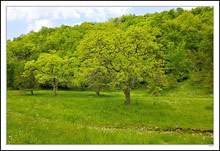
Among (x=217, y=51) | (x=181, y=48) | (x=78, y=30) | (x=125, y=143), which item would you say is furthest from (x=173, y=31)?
(x=125, y=143)

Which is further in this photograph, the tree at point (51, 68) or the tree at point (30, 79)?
the tree at point (51, 68)

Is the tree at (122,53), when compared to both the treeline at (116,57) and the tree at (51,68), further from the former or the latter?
the tree at (51,68)

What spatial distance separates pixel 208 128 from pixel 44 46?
5712 centimetres

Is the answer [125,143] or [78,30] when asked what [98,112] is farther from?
[78,30]

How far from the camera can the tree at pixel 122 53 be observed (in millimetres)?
19125

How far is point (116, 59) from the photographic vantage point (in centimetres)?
1981

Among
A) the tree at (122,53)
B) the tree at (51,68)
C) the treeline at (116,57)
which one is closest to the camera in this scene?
the treeline at (116,57)

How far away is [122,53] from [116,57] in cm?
99

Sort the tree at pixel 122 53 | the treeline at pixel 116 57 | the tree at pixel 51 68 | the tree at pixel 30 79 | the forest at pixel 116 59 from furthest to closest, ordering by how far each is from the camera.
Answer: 1. the tree at pixel 51 68
2. the tree at pixel 30 79
3. the tree at pixel 122 53
4. the forest at pixel 116 59
5. the treeline at pixel 116 57

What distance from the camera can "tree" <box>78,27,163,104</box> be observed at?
62.7 ft

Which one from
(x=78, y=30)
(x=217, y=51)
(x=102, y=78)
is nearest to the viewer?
(x=217, y=51)

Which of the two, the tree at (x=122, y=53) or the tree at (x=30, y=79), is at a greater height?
the tree at (x=122, y=53)

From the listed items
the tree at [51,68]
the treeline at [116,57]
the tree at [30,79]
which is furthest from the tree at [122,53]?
the tree at [30,79]

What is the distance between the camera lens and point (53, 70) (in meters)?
35.4
